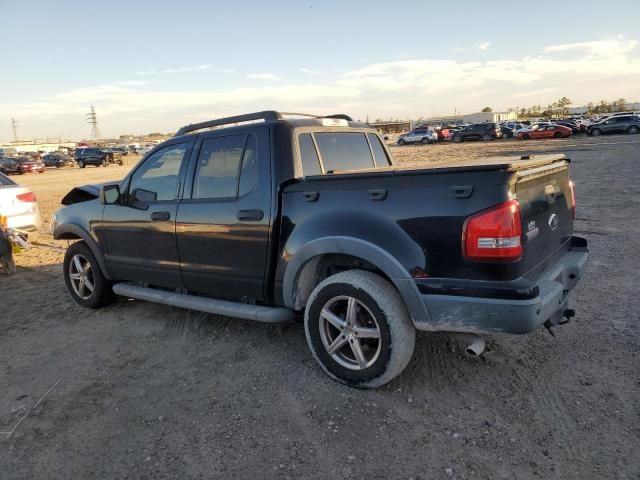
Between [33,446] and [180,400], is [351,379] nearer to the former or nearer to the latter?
[180,400]

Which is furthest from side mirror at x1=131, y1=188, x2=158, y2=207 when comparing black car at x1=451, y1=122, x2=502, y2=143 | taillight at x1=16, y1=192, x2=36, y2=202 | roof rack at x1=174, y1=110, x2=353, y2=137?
black car at x1=451, y1=122, x2=502, y2=143

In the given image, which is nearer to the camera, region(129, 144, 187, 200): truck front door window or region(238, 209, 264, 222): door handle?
region(238, 209, 264, 222): door handle

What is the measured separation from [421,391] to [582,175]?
1487 cm

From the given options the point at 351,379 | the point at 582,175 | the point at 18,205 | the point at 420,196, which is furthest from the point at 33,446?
the point at 582,175

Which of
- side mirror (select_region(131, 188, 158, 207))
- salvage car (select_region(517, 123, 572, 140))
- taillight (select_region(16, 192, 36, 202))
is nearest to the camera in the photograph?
side mirror (select_region(131, 188, 158, 207))

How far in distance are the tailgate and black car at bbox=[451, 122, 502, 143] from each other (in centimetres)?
4559

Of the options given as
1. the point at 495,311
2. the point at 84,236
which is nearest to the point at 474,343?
the point at 495,311

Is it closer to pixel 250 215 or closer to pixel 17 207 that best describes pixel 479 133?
pixel 17 207

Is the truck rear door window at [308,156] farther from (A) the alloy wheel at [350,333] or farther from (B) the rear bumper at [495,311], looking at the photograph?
(B) the rear bumper at [495,311]

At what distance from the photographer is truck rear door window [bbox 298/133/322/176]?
12.8 feet

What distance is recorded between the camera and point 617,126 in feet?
131

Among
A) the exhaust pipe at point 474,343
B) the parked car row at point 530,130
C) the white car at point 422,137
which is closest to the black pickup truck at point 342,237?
the exhaust pipe at point 474,343

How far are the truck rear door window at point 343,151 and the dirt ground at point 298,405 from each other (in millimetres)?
1566

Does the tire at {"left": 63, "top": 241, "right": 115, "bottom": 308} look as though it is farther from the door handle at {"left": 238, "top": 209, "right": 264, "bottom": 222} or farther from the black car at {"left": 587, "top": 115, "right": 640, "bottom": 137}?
the black car at {"left": 587, "top": 115, "right": 640, "bottom": 137}
